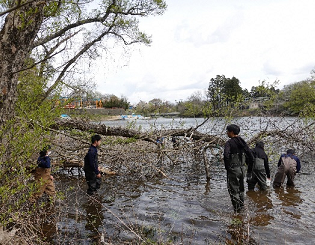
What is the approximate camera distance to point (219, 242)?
5074 mm

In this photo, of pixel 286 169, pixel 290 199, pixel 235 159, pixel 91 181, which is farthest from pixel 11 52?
pixel 286 169

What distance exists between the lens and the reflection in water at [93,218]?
552cm

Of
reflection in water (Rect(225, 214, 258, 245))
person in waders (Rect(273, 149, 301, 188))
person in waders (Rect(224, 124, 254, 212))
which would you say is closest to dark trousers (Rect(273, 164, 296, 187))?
person in waders (Rect(273, 149, 301, 188))

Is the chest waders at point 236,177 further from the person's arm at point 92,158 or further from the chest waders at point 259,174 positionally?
the person's arm at point 92,158

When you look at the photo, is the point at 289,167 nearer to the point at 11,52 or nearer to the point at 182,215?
the point at 182,215

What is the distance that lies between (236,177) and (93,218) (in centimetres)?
357

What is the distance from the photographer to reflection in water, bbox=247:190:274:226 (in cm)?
616

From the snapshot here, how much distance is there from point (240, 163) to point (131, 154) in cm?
488

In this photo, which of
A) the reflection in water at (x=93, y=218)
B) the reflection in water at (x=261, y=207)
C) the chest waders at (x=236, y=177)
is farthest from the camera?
the chest waders at (x=236, y=177)

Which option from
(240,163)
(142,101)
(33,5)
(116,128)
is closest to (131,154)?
(116,128)

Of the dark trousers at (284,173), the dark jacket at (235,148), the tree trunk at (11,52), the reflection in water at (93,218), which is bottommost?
the reflection in water at (93,218)

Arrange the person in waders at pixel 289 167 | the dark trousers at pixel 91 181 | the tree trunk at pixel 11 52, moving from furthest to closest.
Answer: the person in waders at pixel 289 167, the dark trousers at pixel 91 181, the tree trunk at pixel 11 52

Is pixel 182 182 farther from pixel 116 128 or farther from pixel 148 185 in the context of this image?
pixel 116 128

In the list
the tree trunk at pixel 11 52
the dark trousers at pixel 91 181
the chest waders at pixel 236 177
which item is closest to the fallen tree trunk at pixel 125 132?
the dark trousers at pixel 91 181
